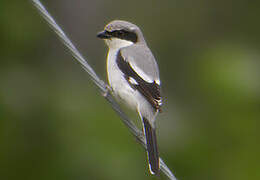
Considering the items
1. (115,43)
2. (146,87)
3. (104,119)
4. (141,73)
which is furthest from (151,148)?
(104,119)

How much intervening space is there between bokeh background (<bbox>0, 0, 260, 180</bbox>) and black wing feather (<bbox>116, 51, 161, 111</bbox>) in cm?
100

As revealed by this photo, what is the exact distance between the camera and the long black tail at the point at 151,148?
4.14 m

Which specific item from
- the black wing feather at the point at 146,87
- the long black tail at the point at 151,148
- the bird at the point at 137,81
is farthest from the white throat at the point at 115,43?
the long black tail at the point at 151,148

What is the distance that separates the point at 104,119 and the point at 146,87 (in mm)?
1168

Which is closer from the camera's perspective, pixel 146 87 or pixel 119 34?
pixel 146 87

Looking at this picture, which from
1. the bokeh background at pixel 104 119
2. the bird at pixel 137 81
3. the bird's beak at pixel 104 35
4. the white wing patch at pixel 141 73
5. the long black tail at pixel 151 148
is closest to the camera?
the long black tail at pixel 151 148

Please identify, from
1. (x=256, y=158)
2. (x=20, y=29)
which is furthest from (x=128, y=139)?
(x=20, y=29)

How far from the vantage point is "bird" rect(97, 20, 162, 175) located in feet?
14.4

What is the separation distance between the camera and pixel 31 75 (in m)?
5.86

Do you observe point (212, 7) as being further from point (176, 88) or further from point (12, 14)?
point (12, 14)

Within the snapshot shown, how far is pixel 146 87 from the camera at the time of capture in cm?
450

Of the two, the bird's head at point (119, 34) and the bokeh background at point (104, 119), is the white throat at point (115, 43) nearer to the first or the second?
the bird's head at point (119, 34)

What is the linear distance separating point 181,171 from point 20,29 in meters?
2.23

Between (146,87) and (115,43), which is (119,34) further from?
(146,87)
